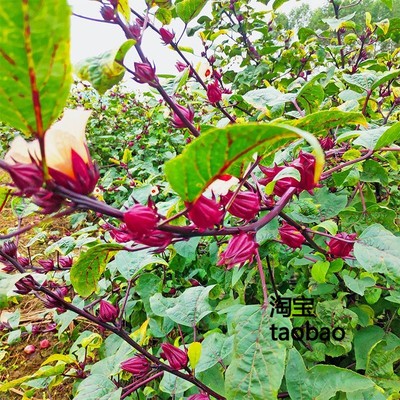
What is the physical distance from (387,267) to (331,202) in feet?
0.93

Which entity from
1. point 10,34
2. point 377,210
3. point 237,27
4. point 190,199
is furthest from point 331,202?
point 237,27

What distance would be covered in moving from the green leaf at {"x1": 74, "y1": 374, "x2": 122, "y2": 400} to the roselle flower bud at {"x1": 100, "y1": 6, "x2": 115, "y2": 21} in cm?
66

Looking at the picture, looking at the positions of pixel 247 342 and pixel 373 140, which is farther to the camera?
pixel 373 140

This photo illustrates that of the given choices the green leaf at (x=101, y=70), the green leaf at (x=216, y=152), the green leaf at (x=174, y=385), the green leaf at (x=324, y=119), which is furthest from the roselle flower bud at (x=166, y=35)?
the green leaf at (x=174, y=385)

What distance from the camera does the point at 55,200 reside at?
318 mm

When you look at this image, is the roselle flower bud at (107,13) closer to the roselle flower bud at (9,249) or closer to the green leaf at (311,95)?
the green leaf at (311,95)

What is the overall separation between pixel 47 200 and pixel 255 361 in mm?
349

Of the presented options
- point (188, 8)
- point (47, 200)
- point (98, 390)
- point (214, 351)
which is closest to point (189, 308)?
point (214, 351)

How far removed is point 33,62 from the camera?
257 millimetres

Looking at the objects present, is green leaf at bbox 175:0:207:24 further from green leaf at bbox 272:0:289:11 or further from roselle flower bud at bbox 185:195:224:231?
green leaf at bbox 272:0:289:11

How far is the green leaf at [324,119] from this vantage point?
42 cm

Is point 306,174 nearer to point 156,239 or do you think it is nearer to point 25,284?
point 156,239

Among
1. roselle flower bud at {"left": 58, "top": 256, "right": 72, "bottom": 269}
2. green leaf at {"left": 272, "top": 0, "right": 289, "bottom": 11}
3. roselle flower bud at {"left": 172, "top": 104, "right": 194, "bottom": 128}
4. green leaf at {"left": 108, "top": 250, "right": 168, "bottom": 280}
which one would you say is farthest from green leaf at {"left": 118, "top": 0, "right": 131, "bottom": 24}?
green leaf at {"left": 272, "top": 0, "right": 289, "bottom": 11}

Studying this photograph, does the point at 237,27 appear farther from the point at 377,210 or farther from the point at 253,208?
the point at 253,208
